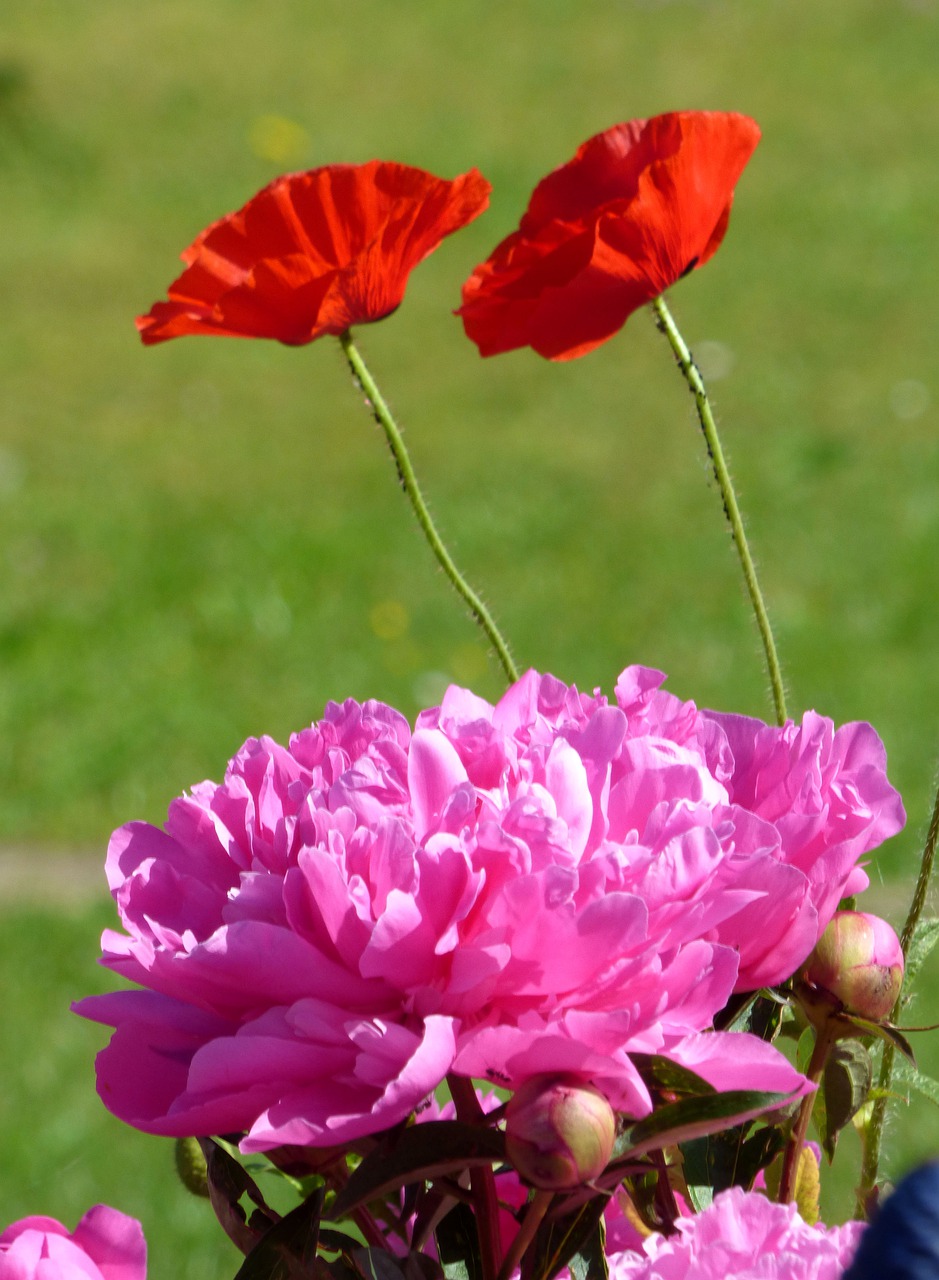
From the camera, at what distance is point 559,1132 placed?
41 centimetres

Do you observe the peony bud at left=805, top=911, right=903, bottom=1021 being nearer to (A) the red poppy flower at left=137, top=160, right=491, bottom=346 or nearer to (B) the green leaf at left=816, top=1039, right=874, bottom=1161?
(B) the green leaf at left=816, top=1039, right=874, bottom=1161

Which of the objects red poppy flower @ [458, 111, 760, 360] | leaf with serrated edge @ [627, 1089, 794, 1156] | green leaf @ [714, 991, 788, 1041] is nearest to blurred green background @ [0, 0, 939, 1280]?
red poppy flower @ [458, 111, 760, 360]

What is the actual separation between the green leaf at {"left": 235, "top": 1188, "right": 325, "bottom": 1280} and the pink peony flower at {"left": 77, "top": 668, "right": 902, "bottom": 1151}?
4 centimetres

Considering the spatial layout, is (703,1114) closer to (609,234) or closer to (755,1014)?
(755,1014)

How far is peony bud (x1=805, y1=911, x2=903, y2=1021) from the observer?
497mm

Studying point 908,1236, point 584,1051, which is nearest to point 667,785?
point 584,1051

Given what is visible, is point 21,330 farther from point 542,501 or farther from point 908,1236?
point 908,1236

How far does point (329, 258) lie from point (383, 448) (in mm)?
2994

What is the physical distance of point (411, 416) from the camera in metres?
4.57

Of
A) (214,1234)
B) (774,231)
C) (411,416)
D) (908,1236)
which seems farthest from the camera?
(774,231)

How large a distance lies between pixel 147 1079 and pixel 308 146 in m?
6.05

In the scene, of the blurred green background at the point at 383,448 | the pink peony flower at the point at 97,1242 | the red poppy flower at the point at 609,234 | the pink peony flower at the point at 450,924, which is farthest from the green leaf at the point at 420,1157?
the blurred green background at the point at 383,448

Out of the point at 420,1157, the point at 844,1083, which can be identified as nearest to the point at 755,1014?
the point at 844,1083

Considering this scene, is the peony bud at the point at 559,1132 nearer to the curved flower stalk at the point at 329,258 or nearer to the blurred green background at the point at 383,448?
the curved flower stalk at the point at 329,258
